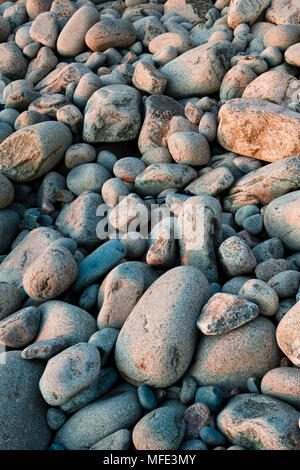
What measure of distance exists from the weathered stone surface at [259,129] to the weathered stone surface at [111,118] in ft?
3.33

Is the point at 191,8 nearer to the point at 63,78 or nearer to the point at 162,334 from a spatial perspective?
the point at 63,78

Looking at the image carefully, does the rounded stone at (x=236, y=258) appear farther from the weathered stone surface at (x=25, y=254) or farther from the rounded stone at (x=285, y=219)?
the weathered stone surface at (x=25, y=254)

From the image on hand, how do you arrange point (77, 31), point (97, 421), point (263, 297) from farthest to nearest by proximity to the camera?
point (77, 31) → point (263, 297) → point (97, 421)

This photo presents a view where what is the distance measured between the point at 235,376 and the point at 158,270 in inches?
45.9

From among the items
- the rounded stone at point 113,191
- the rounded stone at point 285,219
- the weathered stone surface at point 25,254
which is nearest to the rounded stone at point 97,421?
the weathered stone surface at point 25,254

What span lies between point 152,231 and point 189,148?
1.09 metres

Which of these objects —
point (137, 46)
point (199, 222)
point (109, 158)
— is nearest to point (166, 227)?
point (199, 222)

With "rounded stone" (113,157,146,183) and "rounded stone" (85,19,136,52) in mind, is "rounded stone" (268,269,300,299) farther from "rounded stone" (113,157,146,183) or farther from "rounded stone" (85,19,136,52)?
"rounded stone" (85,19,136,52)

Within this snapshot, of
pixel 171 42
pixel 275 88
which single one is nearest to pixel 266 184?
pixel 275 88

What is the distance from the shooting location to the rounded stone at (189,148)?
4.77 meters

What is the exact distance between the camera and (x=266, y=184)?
14.2 ft

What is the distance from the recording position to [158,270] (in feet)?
12.8

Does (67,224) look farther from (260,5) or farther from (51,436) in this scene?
(260,5)
